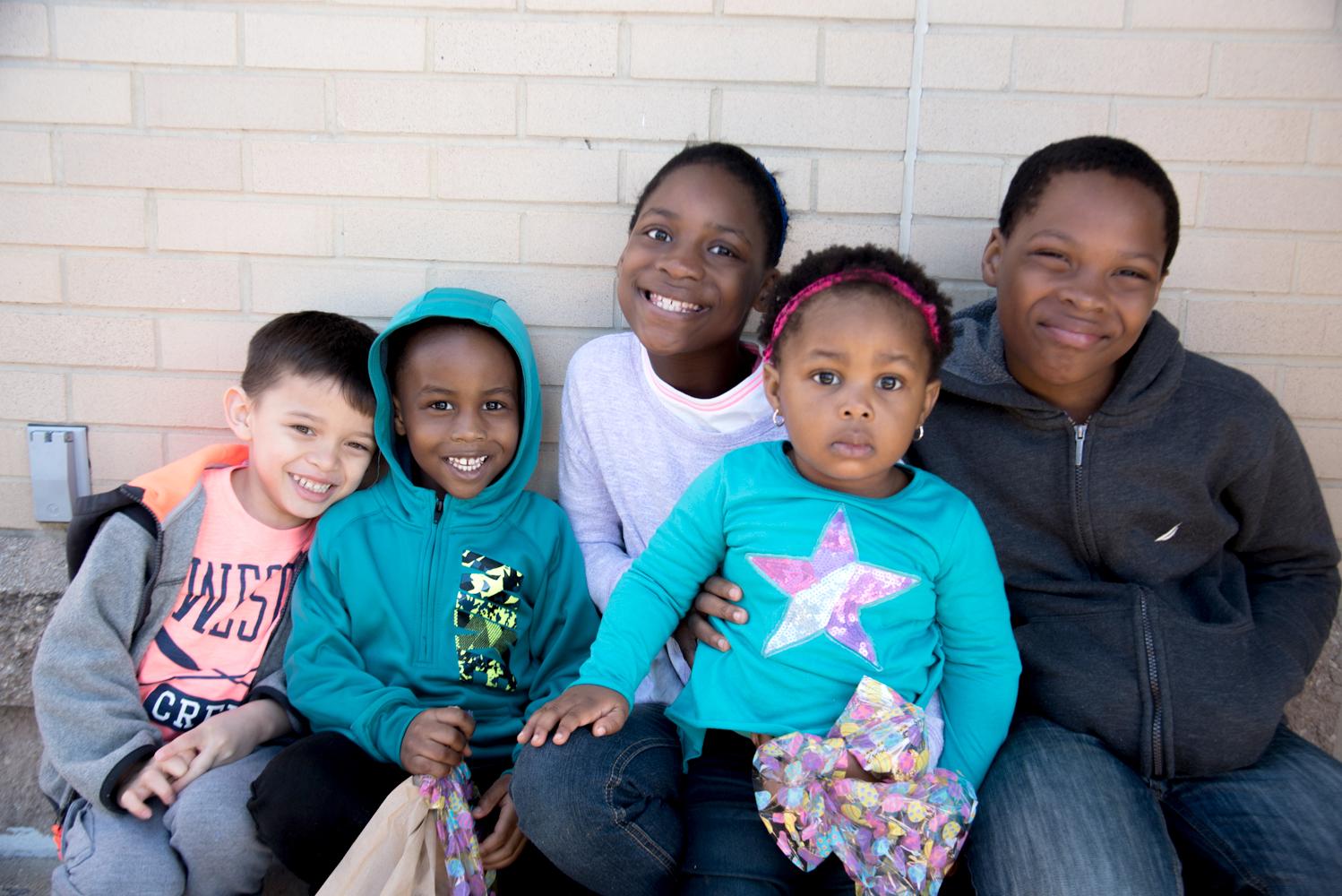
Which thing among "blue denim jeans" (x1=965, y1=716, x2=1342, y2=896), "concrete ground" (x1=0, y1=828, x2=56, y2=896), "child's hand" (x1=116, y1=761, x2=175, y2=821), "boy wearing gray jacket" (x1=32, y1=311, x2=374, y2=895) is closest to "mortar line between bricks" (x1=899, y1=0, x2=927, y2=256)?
"blue denim jeans" (x1=965, y1=716, x2=1342, y2=896)

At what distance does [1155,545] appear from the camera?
7.52ft

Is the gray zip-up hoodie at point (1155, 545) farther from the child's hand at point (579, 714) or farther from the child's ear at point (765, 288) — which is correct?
the child's hand at point (579, 714)

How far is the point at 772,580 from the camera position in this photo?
2.08 m

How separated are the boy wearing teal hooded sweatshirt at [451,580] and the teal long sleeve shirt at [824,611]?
1.41 feet

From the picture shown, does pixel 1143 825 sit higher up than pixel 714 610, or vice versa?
pixel 714 610

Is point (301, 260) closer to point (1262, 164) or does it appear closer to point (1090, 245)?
point (1090, 245)

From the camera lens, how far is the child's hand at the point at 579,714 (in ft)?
6.21

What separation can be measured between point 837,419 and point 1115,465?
0.76m

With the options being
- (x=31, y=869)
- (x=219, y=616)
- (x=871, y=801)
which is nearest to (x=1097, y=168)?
(x=871, y=801)

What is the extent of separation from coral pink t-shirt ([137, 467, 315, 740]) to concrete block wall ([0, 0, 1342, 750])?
0.61 meters

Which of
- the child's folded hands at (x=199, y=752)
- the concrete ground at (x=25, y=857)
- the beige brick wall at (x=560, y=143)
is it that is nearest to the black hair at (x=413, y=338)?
the beige brick wall at (x=560, y=143)

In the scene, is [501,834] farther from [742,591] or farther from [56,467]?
[56,467]

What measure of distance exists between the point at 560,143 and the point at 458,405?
2.73ft

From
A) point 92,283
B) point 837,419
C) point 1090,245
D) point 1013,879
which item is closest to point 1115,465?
point 1090,245
